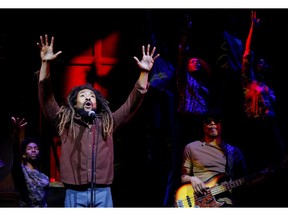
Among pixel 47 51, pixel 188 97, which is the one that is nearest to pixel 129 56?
pixel 188 97

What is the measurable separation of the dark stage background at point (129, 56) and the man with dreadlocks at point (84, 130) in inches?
15.9

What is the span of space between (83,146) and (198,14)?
2050 mm

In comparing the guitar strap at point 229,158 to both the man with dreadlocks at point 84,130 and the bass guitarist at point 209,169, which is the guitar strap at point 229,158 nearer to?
the bass guitarist at point 209,169

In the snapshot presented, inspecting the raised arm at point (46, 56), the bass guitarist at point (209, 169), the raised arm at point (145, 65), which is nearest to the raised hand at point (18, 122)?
the raised arm at point (46, 56)

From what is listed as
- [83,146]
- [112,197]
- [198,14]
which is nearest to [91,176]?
[83,146]

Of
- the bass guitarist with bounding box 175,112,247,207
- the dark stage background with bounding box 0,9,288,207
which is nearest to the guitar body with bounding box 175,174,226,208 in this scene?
the bass guitarist with bounding box 175,112,247,207

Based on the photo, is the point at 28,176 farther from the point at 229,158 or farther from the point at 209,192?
the point at 229,158

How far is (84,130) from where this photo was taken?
196 inches

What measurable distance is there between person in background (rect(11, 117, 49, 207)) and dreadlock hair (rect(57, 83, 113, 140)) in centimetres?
40

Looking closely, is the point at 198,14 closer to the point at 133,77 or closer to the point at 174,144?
the point at 133,77

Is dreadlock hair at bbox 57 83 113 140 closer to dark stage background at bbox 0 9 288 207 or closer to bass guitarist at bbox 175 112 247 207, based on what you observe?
dark stage background at bbox 0 9 288 207

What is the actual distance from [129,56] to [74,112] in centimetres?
102

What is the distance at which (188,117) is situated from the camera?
18.3 ft

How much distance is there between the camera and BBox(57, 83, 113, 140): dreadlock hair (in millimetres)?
5051
